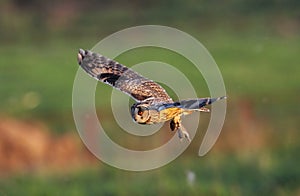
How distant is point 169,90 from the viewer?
24.0 feet

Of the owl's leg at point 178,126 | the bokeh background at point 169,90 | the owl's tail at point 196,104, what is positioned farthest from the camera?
the bokeh background at point 169,90

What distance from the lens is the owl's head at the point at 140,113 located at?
355 cm

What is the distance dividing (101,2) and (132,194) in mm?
13379

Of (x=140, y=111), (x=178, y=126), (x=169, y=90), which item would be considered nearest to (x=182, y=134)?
(x=178, y=126)

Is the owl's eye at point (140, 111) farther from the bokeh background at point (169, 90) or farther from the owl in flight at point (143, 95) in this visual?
the bokeh background at point (169, 90)

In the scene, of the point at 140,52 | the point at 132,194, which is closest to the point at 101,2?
the point at 140,52

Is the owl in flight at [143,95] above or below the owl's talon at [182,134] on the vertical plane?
above

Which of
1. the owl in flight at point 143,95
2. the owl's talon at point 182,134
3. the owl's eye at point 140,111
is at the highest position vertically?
the owl in flight at point 143,95

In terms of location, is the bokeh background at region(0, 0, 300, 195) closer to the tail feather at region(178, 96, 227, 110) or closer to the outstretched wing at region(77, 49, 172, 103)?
the outstretched wing at region(77, 49, 172, 103)

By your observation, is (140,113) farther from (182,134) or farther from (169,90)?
(169,90)

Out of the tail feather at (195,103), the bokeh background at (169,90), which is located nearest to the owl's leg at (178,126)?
the tail feather at (195,103)

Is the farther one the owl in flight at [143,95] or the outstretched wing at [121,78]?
the outstretched wing at [121,78]

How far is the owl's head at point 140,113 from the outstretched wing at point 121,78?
5 centimetres

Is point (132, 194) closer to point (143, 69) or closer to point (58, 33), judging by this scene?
point (143, 69)
